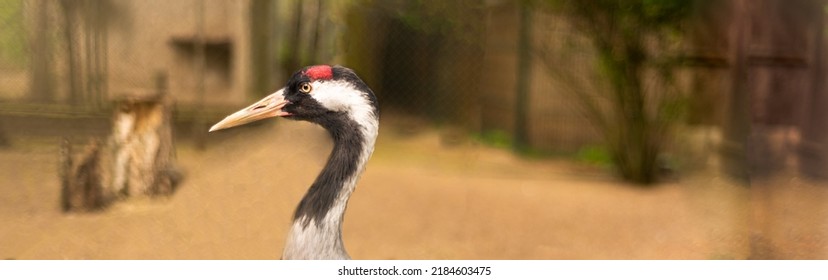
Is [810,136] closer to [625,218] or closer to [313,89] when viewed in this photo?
[625,218]

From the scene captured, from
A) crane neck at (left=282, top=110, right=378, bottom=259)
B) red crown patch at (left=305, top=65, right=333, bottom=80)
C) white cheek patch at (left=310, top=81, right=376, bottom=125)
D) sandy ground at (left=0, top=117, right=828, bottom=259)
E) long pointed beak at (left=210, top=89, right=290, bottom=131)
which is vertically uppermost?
red crown patch at (left=305, top=65, right=333, bottom=80)

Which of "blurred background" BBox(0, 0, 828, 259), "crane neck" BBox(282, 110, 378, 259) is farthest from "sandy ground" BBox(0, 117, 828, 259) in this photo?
"crane neck" BBox(282, 110, 378, 259)

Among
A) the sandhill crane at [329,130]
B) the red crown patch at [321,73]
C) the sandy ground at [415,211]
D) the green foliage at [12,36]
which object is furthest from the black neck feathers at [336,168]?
the green foliage at [12,36]

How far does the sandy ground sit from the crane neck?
3.44 feet

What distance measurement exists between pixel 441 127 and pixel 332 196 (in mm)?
2315

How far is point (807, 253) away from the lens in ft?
13.4

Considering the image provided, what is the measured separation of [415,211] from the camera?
4230 millimetres

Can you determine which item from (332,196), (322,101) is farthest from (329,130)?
(332,196)

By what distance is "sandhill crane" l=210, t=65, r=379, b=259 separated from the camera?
2607mm

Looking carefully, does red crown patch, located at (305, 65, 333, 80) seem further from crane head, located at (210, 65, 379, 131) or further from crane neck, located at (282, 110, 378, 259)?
crane neck, located at (282, 110, 378, 259)

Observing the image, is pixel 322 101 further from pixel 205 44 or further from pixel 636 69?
pixel 636 69

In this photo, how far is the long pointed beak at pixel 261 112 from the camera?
2.67 meters

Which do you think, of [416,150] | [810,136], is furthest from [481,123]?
[810,136]

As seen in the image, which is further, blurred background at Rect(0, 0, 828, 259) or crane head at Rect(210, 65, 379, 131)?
blurred background at Rect(0, 0, 828, 259)
